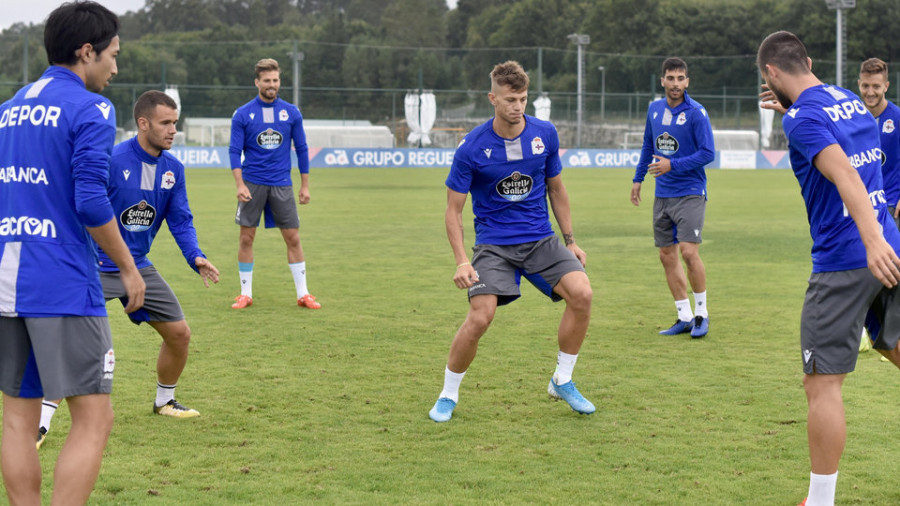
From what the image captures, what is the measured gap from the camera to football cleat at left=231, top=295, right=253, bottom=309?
1020 cm

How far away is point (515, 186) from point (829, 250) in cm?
237

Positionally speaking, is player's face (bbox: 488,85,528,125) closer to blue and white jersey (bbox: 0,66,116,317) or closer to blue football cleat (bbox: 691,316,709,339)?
blue and white jersey (bbox: 0,66,116,317)

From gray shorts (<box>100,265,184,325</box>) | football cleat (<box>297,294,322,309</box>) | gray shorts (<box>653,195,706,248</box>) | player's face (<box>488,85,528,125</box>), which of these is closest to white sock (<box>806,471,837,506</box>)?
player's face (<box>488,85,528,125</box>)

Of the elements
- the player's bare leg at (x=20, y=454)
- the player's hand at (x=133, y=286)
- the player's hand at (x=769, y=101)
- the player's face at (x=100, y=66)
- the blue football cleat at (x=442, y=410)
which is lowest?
the blue football cleat at (x=442, y=410)

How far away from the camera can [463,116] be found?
49062mm


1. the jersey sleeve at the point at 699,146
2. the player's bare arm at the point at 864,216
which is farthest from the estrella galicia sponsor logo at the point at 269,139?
the player's bare arm at the point at 864,216

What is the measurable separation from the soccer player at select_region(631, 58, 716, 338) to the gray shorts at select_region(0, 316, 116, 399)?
5.79 m

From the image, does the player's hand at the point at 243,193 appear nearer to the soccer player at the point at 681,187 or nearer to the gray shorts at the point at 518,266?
the soccer player at the point at 681,187

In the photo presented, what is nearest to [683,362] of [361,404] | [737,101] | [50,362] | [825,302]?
[361,404]

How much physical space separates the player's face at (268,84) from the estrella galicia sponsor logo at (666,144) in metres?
3.84

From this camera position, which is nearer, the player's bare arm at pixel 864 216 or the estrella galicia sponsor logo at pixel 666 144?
the player's bare arm at pixel 864 216

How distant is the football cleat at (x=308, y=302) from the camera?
10.2 m

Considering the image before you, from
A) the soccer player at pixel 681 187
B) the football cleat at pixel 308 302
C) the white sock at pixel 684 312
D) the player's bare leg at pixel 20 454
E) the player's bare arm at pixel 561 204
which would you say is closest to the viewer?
the player's bare leg at pixel 20 454

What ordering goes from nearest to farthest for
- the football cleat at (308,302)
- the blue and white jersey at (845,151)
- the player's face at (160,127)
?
the blue and white jersey at (845,151), the player's face at (160,127), the football cleat at (308,302)
